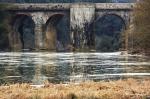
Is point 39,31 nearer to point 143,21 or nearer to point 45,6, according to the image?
point 45,6

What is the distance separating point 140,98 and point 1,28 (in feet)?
293

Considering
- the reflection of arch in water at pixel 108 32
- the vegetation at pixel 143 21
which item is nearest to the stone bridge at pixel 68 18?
the reflection of arch in water at pixel 108 32

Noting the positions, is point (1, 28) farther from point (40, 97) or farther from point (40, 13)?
point (40, 97)

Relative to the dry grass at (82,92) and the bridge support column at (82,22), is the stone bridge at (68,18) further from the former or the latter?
the dry grass at (82,92)

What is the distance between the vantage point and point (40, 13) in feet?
386

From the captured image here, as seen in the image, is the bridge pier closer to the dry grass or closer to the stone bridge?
the stone bridge

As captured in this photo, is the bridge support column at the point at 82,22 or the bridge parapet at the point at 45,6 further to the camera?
the bridge parapet at the point at 45,6

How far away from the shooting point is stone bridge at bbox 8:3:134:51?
364 feet

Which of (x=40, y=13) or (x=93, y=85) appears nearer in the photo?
(x=93, y=85)

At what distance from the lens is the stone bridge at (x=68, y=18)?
11088 cm

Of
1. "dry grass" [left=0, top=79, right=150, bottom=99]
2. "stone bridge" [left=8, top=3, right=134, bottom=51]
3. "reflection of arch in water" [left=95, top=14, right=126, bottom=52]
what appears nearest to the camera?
"dry grass" [left=0, top=79, right=150, bottom=99]

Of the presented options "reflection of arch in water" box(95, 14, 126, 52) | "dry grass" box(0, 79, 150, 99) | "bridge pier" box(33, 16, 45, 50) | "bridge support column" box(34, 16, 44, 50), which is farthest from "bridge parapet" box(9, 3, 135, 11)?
"dry grass" box(0, 79, 150, 99)

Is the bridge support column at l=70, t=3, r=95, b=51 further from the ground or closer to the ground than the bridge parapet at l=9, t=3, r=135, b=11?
closer to the ground

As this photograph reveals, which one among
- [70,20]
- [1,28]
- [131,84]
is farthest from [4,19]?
[131,84]
